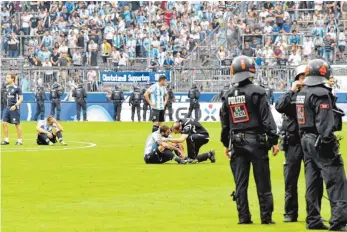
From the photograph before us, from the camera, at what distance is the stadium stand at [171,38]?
54.0m

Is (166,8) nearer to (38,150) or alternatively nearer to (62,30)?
(62,30)

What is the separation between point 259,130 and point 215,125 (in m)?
34.1

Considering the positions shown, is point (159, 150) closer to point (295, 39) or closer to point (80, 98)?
point (80, 98)

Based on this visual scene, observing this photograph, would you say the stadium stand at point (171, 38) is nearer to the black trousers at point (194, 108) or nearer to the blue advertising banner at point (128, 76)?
the blue advertising banner at point (128, 76)

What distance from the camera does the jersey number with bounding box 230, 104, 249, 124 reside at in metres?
13.5

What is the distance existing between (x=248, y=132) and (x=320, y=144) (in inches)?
42.9

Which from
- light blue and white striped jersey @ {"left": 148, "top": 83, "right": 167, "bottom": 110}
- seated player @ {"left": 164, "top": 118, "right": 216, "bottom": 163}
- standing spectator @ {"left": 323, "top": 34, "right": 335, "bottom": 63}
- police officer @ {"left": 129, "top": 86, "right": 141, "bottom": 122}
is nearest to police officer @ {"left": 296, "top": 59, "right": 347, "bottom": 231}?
seated player @ {"left": 164, "top": 118, "right": 216, "bottom": 163}

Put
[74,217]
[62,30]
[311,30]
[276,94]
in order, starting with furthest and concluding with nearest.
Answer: [62,30]
[311,30]
[276,94]
[74,217]

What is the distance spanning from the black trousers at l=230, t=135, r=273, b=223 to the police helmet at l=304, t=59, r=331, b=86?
111cm

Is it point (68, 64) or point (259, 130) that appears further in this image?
point (68, 64)

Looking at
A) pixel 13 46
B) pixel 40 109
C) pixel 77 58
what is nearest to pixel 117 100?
pixel 40 109

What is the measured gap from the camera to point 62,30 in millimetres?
61125

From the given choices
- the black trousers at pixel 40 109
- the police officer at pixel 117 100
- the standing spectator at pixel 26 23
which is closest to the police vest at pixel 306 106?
the police officer at pixel 117 100

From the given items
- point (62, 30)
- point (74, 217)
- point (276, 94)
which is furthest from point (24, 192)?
point (62, 30)
